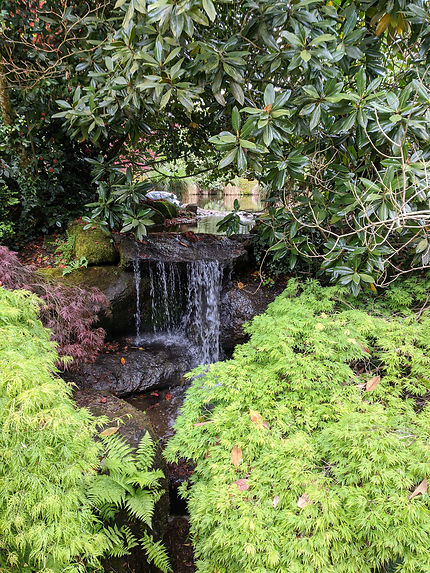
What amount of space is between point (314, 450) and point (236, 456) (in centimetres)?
47

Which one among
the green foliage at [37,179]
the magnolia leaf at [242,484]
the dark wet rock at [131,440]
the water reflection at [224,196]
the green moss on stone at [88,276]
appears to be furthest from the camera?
the water reflection at [224,196]

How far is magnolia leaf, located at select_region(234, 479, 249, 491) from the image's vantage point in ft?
6.05

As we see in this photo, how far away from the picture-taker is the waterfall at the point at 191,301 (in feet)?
17.3

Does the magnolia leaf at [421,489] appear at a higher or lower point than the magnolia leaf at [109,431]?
higher

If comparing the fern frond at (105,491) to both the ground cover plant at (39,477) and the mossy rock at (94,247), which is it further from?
the mossy rock at (94,247)

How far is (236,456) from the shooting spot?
2025 millimetres

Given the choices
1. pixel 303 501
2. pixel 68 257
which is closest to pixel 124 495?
pixel 303 501

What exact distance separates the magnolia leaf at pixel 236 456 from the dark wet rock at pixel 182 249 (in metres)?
3.56

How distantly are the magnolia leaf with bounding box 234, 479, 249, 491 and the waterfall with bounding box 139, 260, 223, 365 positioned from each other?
3.27 meters

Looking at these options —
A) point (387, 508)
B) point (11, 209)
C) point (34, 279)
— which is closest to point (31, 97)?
point (11, 209)

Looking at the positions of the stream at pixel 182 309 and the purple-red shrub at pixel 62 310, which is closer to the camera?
the purple-red shrub at pixel 62 310

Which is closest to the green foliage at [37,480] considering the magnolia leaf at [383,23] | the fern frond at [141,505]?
the fern frond at [141,505]

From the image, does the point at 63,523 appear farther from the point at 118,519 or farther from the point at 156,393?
the point at 156,393

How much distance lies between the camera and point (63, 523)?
148cm
